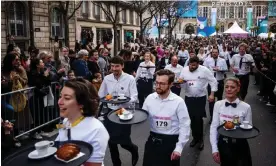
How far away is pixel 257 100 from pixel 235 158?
28.0 ft

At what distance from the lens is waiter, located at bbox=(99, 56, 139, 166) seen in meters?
4.86

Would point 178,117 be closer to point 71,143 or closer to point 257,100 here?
point 71,143

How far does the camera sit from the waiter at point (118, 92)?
4863 mm

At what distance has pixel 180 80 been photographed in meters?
6.67

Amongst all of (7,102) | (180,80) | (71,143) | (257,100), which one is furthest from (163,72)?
(257,100)

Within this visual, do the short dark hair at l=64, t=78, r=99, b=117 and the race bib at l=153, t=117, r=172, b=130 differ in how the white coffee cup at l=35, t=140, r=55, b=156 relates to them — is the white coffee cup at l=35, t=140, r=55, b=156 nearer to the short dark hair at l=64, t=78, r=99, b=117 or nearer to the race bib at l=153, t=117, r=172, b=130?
the short dark hair at l=64, t=78, r=99, b=117

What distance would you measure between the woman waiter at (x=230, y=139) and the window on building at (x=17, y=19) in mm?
16934

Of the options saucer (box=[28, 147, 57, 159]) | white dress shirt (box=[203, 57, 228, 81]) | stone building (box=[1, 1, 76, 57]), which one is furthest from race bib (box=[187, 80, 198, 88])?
stone building (box=[1, 1, 76, 57])

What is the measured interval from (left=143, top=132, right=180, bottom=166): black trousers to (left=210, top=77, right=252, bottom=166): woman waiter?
52 cm

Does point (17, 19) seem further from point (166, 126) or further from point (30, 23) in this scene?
point (166, 126)

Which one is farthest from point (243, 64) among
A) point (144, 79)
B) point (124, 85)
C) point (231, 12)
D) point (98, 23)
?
point (231, 12)

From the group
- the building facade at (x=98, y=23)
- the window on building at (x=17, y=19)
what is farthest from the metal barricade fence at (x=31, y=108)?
the building facade at (x=98, y=23)

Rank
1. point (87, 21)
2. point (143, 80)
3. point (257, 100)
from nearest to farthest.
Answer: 1. point (143, 80)
2. point (257, 100)
3. point (87, 21)

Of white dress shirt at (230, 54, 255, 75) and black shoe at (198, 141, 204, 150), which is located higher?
white dress shirt at (230, 54, 255, 75)
